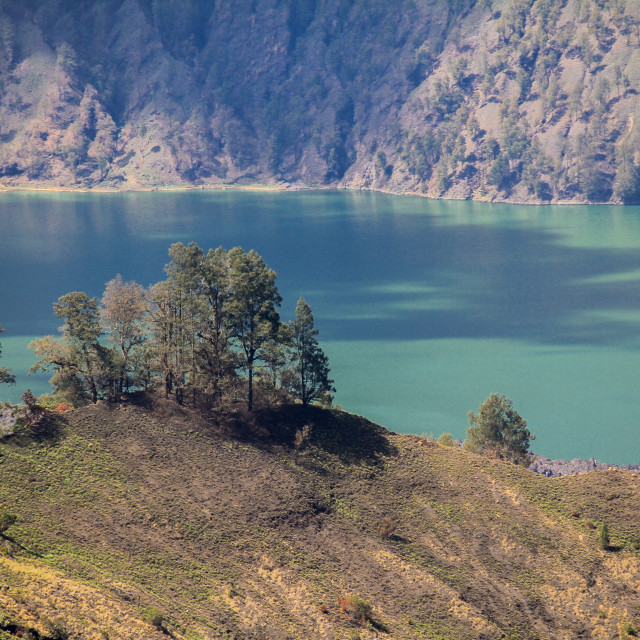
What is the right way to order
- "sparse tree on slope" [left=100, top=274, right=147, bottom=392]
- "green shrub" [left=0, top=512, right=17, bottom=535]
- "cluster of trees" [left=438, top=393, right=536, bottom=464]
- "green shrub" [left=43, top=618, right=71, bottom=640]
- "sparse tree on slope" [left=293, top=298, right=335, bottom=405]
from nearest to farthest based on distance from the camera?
1. "green shrub" [left=43, top=618, right=71, bottom=640]
2. "green shrub" [left=0, top=512, right=17, bottom=535]
3. "sparse tree on slope" [left=100, top=274, right=147, bottom=392]
4. "sparse tree on slope" [left=293, top=298, right=335, bottom=405]
5. "cluster of trees" [left=438, top=393, right=536, bottom=464]

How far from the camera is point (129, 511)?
2534 inches

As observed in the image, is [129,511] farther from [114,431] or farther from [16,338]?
[16,338]

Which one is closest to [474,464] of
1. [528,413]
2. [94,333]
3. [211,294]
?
[211,294]

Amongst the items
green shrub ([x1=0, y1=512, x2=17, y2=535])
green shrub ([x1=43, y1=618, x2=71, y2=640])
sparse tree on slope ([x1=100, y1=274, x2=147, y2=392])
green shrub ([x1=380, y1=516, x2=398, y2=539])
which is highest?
sparse tree on slope ([x1=100, y1=274, x2=147, y2=392])

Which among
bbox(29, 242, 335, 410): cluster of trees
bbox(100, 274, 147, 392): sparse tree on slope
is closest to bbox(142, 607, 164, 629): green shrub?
bbox(29, 242, 335, 410): cluster of trees

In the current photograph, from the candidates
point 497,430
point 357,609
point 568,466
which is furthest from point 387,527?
point 568,466

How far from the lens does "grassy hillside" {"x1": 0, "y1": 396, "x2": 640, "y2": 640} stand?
55.4 m

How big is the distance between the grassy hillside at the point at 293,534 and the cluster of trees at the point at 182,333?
3641 mm

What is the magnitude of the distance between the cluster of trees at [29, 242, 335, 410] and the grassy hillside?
364 centimetres

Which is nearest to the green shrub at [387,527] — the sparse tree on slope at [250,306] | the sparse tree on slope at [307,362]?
the sparse tree on slope at [307,362]

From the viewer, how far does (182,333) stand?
8106 cm

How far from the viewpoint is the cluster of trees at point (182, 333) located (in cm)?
7862

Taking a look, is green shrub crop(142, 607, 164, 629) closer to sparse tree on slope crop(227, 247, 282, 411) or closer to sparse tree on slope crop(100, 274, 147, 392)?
sparse tree on slope crop(227, 247, 282, 411)

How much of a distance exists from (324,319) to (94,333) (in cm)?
10711
